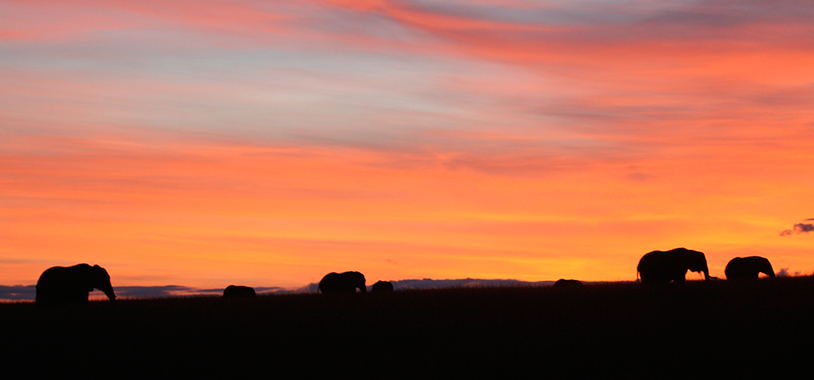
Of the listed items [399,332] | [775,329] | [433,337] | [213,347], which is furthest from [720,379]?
[213,347]

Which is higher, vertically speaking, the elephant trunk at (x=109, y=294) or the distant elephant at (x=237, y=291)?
the distant elephant at (x=237, y=291)

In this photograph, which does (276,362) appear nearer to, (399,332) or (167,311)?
(399,332)

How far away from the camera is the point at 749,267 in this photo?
4222 cm

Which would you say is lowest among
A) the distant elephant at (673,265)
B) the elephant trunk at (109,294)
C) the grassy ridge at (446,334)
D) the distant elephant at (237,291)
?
the grassy ridge at (446,334)

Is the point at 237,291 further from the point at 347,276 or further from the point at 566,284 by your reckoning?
the point at 566,284

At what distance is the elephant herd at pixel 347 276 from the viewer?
27438 mm

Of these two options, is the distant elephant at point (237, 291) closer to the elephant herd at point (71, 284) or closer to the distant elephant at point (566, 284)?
the elephant herd at point (71, 284)

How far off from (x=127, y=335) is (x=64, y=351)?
2261 millimetres

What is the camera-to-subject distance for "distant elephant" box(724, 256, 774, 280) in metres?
42.1

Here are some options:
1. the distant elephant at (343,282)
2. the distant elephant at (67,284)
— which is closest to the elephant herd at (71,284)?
the distant elephant at (67,284)

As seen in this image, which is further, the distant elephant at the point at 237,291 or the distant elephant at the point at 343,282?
the distant elephant at the point at 343,282

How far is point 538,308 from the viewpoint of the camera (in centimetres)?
2206

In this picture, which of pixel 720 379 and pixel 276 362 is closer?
pixel 720 379

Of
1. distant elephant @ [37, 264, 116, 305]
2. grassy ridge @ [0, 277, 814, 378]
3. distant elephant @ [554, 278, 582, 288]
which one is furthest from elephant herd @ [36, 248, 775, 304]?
grassy ridge @ [0, 277, 814, 378]
